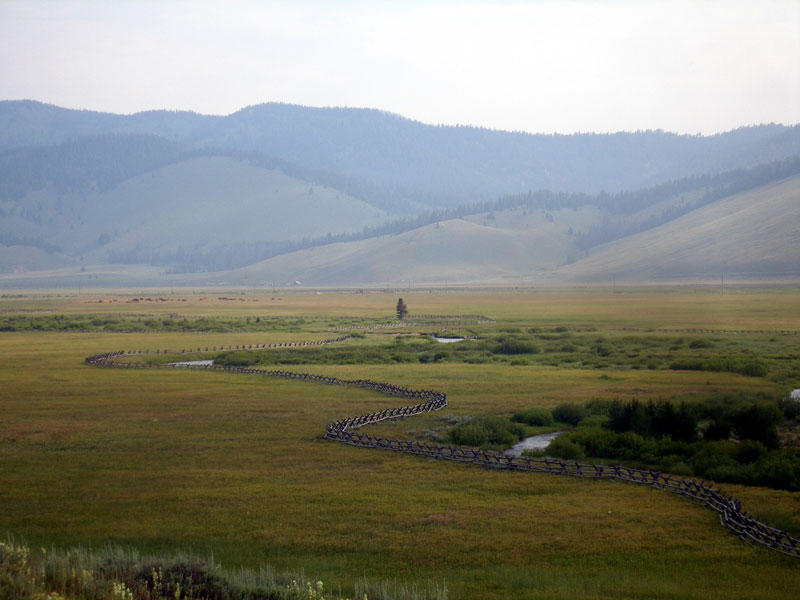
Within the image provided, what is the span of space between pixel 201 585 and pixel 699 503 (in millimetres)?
15225

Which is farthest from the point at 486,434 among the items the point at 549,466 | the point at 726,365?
the point at 726,365

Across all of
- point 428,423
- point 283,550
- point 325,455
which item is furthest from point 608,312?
point 283,550

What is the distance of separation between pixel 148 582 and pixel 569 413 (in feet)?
92.3

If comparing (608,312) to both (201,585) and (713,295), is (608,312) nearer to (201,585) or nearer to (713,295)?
(713,295)

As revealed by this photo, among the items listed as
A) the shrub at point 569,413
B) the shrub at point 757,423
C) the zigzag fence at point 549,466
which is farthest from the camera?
the shrub at point 569,413

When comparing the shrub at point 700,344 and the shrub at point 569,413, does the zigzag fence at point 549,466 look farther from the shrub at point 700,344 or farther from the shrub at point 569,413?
the shrub at point 700,344

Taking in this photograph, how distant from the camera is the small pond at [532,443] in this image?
34.5 metres

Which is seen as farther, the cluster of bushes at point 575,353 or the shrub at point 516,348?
the shrub at point 516,348

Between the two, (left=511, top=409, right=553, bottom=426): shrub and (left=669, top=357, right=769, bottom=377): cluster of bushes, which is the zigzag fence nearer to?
(left=511, top=409, right=553, bottom=426): shrub

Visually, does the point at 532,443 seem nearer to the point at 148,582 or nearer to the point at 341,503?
the point at 341,503

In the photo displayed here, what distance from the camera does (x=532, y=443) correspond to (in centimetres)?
3641

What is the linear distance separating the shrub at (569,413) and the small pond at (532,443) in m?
2.53

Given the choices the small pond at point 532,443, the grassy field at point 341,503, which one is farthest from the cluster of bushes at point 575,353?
the small pond at point 532,443

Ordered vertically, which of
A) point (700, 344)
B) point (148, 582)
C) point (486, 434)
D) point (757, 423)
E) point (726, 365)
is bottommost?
point (700, 344)
